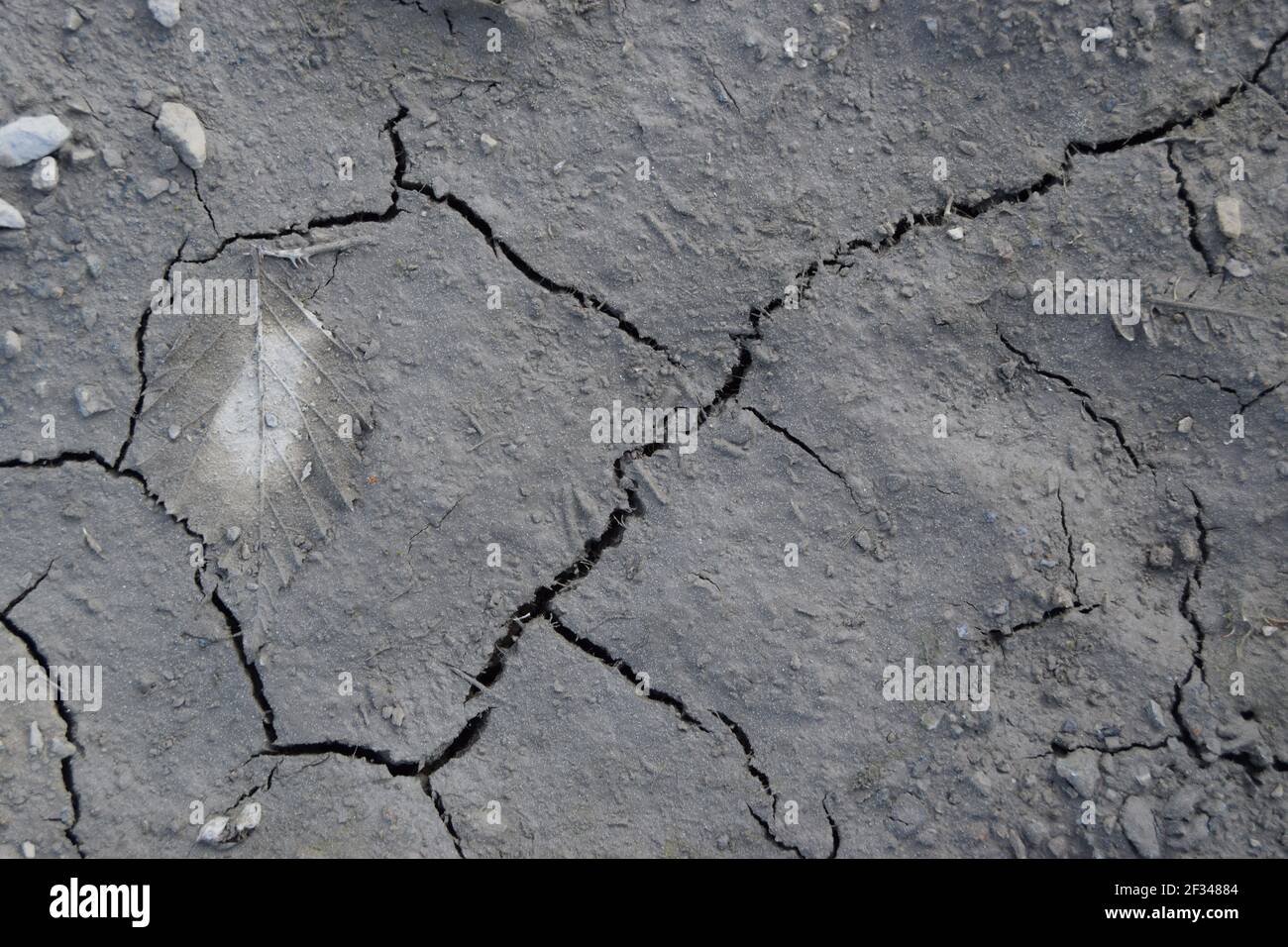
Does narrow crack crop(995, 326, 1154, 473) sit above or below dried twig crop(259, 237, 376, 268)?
below

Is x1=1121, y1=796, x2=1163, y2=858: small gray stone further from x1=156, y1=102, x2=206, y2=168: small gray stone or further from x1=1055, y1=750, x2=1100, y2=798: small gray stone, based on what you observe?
x1=156, y1=102, x2=206, y2=168: small gray stone

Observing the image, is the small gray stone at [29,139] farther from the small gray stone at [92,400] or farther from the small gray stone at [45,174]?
the small gray stone at [92,400]

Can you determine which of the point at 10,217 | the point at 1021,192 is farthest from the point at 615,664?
the point at 10,217

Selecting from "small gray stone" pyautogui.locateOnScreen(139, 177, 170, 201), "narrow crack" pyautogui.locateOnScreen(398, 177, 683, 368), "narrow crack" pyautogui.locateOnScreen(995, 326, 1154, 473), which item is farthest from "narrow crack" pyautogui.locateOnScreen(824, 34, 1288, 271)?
"small gray stone" pyautogui.locateOnScreen(139, 177, 170, 201)

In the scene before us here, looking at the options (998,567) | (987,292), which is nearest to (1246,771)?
(998,567)

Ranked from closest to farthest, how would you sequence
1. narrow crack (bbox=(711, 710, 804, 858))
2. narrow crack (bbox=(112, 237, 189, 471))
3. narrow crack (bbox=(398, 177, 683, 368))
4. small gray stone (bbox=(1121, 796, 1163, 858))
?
1. small gray stone (bbox=(1121, 796, 1163, 858))
2. narrow crack (bbox=(711, 710, 804, 858))
3. narrow crack (bbox=(112, 237, 189, 471))
4. narrow crack (bbox=(398, 177, 683, 368))
